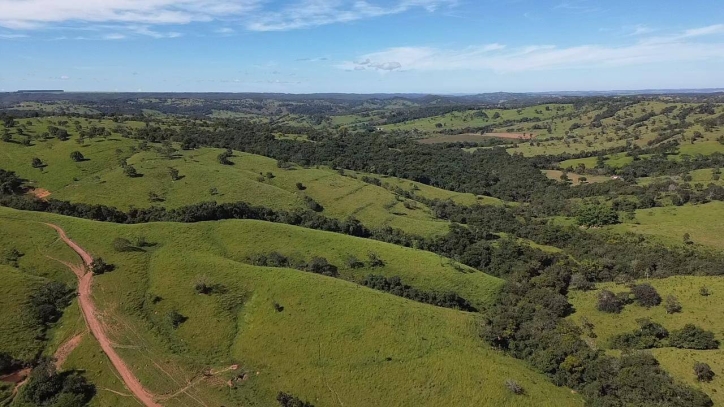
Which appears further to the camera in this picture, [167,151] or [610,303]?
[167,151]

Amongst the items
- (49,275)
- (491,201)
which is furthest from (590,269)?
(49,275)

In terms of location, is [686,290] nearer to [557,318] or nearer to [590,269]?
[590,269]

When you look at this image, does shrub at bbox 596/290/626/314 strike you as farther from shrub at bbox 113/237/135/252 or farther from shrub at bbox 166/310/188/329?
shrub at bbox 113/237/135/252

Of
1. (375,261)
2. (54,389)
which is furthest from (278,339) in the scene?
(375,261)

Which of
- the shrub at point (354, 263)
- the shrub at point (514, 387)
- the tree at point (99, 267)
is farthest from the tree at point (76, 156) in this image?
the shrub at point (514, 387)

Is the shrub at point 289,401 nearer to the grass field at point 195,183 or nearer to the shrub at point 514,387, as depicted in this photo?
the shrub at point 514,387

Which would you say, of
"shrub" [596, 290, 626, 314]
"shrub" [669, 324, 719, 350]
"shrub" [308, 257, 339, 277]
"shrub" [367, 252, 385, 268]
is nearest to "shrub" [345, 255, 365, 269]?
"shrub" [367, 252, 385, 268]

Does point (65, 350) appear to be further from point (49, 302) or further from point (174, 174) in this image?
point (174, 174)
